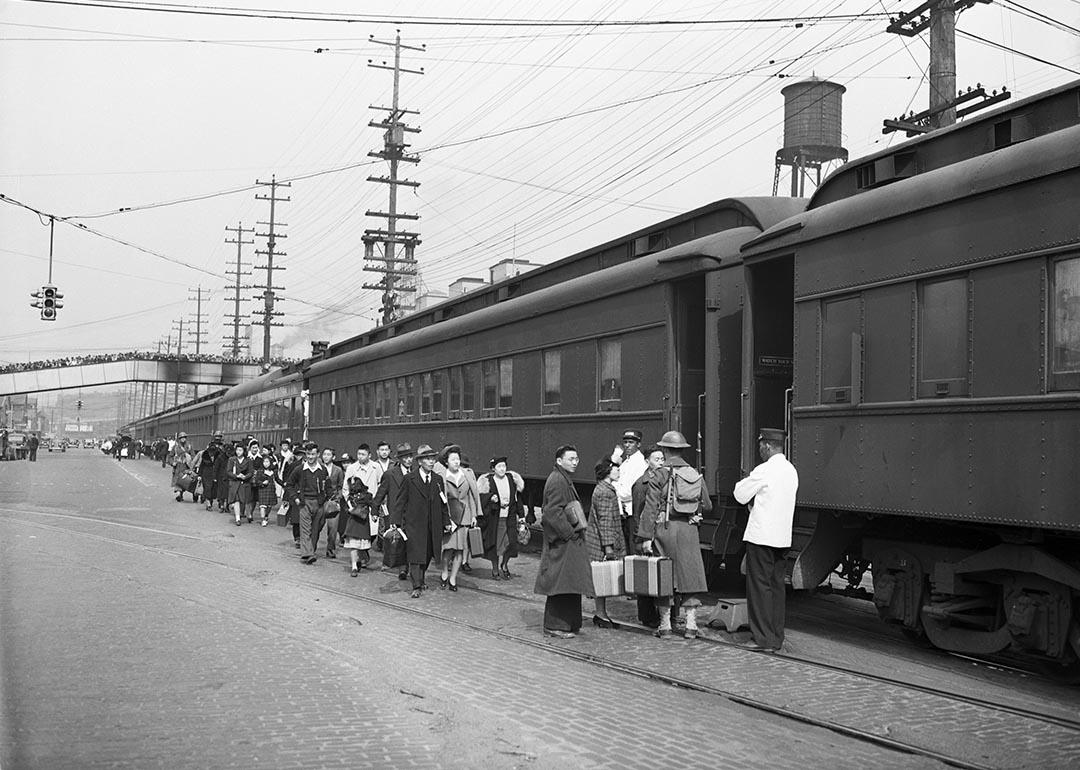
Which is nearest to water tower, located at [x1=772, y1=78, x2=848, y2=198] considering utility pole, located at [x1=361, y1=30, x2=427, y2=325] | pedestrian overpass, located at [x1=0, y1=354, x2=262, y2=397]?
utility pole, located at [x1=361, y1=30, x2=427, y2=325]

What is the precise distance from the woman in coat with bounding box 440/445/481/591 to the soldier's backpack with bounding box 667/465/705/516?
12.8 feet

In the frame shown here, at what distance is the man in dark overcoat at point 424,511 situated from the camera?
1195 cm

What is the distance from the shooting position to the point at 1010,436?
277 inches

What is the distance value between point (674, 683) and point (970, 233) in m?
3.82

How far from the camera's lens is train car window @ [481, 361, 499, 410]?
1600 centimetres

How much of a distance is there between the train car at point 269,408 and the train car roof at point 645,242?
11023 millimetres

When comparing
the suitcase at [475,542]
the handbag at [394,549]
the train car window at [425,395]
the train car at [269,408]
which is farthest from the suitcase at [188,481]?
the suitcase at [475,542]

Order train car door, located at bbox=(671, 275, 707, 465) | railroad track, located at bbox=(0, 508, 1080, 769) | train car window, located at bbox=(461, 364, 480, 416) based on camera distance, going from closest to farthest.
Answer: railroad track, located at bbox=(0, 508, 1080, 769) → train car door, located at bbox=(671, 275, 707, 465) → train car window, located at bbox=(461, 364, 480, 416)

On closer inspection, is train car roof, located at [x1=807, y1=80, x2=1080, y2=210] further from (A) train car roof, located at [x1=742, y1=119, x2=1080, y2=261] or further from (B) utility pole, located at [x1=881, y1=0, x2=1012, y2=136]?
(B) utility pole, located at [x1=881, y1=0, x2=1012, y2=136]

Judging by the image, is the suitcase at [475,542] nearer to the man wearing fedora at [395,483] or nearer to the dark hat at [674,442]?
the man wearing fedora at [395,483]

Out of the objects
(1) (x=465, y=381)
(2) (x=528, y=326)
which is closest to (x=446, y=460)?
(2) (x=528, y=326)

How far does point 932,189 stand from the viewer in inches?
310

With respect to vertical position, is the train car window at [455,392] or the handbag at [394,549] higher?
the train car window at [455,392]

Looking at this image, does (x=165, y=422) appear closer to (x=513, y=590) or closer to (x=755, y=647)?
(x=513, y=590)
